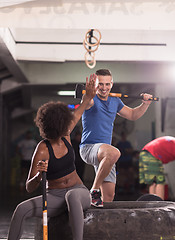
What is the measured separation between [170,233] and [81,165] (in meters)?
4.45

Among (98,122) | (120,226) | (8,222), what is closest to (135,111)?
(98,122)

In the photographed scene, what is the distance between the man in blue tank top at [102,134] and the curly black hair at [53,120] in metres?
0.65

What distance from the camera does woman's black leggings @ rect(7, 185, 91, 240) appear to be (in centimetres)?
241

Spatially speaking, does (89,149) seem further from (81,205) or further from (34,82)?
(34,82)

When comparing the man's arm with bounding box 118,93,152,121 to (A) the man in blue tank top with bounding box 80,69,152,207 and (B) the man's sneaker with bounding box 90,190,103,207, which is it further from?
(B) the man's sneaker with bounding box 90,190,103,207

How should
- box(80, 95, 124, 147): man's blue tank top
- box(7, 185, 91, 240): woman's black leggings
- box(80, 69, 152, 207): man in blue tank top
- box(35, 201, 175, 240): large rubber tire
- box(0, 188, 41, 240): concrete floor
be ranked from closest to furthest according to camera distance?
box(7, 185, 91, 240): woman's black leggings
box(35, 201, 175, 240): large rubber tire
box(80, 69, 152, 207): man in blue tank top
box(80, 95, 124, 147): man's blue tank top
box(0, 188, 41, 240): concrete floor

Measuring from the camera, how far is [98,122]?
10.8 ft

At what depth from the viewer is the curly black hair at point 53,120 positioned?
2540 millimetres

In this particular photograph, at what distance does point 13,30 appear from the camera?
634 centimetres

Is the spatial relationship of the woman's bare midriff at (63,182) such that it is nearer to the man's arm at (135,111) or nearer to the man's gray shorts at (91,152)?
the man's gray shorts at (91,152)

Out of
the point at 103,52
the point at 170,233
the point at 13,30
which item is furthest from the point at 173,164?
the point at 170,233

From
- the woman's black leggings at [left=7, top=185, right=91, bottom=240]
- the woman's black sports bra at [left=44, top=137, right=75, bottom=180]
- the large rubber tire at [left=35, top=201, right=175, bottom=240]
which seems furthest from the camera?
the large rubber tire at [left=35, top=201, right=175, bottom=240]

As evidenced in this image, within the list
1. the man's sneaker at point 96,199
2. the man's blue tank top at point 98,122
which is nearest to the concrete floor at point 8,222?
the man's sneaker at point 96,199

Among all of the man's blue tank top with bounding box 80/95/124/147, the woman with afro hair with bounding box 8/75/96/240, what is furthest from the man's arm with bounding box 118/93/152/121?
the woman with afro hair with bounding box 8/75/96/240
